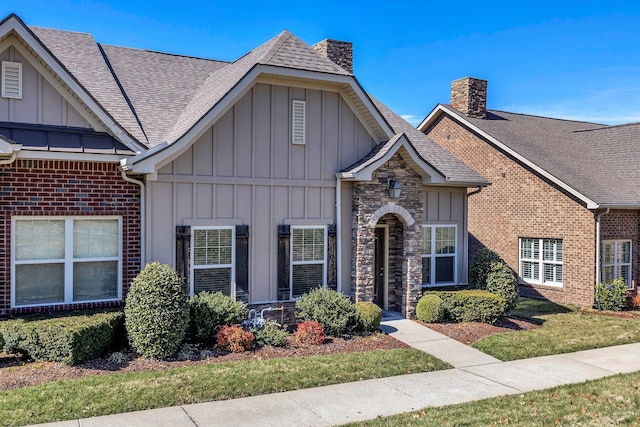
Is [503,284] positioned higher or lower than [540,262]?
lower

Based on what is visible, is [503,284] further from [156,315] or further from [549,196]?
[156,315]

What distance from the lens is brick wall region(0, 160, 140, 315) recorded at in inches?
406

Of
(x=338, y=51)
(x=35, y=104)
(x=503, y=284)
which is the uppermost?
(x=338, y=51)

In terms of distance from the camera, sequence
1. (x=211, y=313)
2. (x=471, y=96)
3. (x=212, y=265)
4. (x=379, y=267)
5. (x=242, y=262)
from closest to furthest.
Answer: (x=211, y=313) → (x=212, y=265) → (x=242, y=262) → (x=379, y=267) → (x=471, y=96)

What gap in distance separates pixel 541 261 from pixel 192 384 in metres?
14.0

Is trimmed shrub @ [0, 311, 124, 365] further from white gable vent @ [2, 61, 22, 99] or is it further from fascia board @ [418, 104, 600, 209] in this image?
fascia board @ [418, 104, 600, 209]

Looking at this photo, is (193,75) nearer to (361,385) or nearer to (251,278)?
(251,278)

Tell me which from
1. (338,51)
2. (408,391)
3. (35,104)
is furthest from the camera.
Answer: (338,51)

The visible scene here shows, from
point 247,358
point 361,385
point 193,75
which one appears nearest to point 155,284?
point 247,358

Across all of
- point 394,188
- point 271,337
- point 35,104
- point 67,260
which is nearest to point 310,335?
point 271,337

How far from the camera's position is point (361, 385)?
9258 mm

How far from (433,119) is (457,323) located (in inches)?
451

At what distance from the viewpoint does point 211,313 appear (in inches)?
428

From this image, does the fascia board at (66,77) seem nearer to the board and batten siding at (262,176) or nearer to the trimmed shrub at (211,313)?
the board and batten siding at (262,176)
